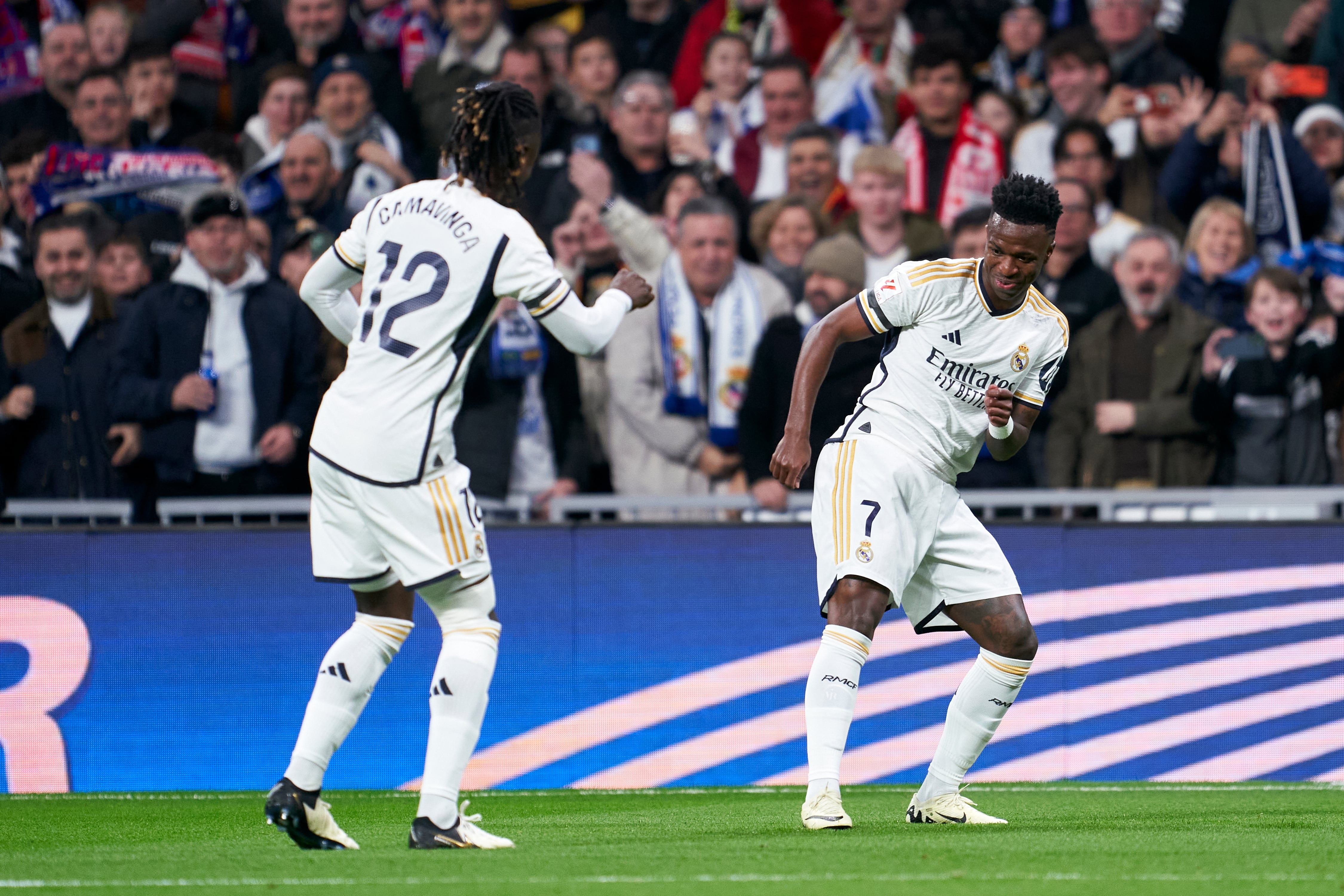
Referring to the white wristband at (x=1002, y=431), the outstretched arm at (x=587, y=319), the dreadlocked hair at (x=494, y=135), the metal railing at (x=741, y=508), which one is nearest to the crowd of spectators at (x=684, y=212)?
the metal railing at (x=741, y=508)

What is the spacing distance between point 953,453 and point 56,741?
201 inches

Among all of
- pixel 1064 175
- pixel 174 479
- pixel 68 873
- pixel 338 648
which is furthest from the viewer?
pixel 1064 175

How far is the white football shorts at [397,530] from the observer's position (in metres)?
4.93

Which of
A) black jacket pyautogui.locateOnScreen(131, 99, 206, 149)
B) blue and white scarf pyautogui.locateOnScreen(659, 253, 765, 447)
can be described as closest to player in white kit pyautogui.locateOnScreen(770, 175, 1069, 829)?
blue and white scarf pyautogui.locateOnScreen(659, 253, 765, 447)

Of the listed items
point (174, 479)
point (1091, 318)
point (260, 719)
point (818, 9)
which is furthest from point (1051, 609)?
point (818, 9)

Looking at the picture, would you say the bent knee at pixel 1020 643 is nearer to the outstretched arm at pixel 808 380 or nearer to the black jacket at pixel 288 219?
the outstretched arm at pixel 808 380

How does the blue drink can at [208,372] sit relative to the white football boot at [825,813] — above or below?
above

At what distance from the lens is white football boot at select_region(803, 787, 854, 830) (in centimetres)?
552

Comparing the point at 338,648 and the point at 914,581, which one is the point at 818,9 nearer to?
the point at 914,581

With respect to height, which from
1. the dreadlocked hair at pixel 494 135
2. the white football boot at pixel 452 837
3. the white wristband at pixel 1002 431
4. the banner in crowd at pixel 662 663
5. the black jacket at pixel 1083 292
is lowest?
the banner in crowd at pixel 662 663

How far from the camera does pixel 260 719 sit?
28.1 feet

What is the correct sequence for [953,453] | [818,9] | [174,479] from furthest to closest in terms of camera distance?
[818,9] < [174,479] < [953,453]

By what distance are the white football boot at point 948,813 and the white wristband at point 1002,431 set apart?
1304 millimetres

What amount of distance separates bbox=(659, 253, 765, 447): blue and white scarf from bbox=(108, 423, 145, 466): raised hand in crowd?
2960mm
